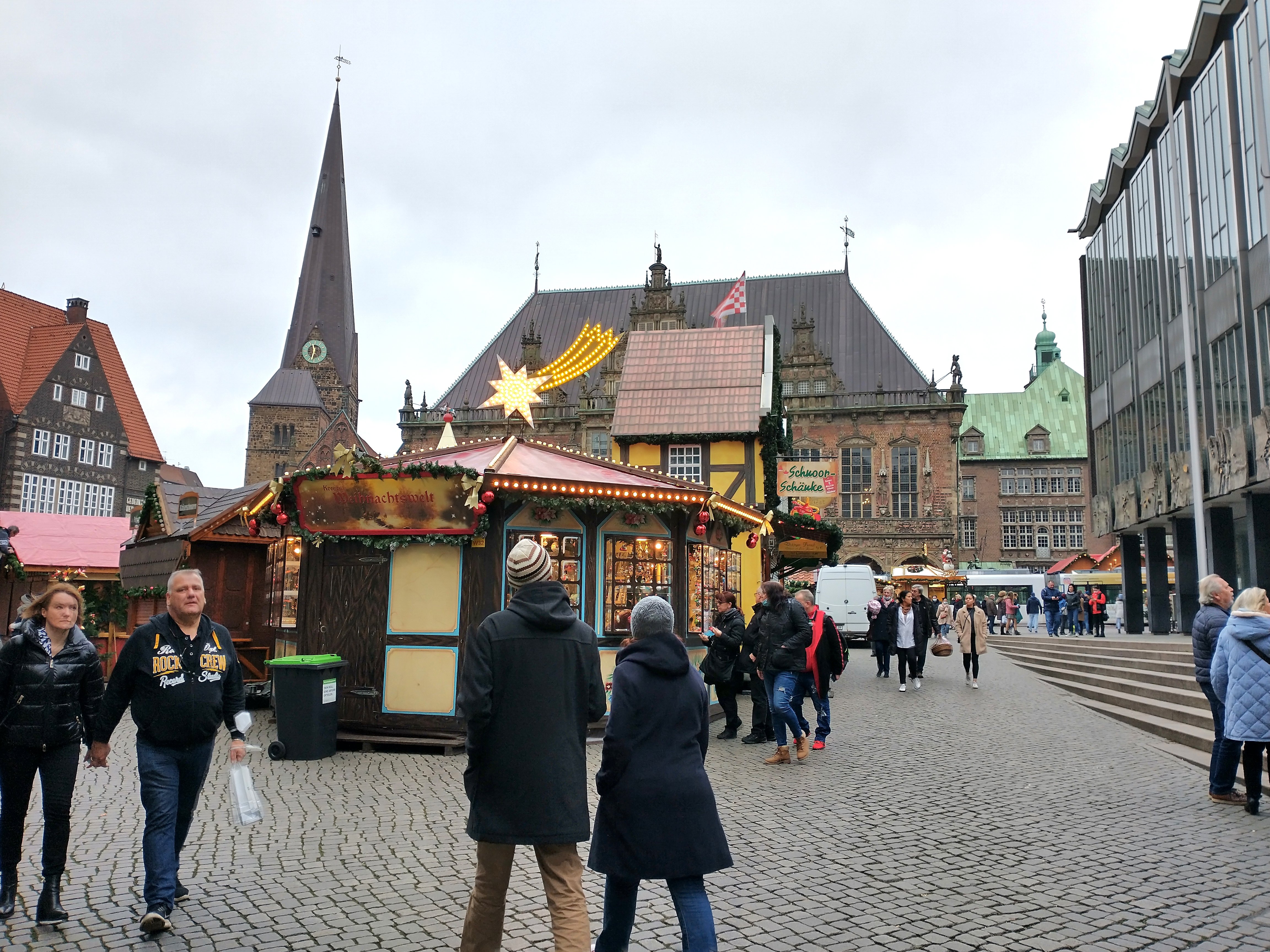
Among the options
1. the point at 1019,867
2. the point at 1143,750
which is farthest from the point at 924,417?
the point at 1019,867

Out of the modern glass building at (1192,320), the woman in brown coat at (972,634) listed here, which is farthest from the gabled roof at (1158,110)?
the woman in brown coat at (972,634)

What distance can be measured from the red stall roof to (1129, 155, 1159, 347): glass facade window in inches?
1069

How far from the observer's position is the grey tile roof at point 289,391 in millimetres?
74312

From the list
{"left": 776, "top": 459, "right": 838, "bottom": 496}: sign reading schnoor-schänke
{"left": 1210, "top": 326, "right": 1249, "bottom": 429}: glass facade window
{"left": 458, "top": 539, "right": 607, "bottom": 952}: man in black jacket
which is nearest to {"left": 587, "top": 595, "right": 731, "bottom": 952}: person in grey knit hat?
{"left": 458, "top": 539, "right": 607, "bottom": 952}: man in black jacket

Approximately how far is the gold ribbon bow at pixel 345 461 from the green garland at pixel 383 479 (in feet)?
0.14

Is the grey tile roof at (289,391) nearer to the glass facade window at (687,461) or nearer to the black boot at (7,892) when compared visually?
the glass facade window at (687,461)

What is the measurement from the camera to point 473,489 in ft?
35.1

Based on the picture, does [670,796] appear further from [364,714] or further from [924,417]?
[924,417]

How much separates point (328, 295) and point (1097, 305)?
60831mm

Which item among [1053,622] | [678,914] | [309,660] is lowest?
[678,914]

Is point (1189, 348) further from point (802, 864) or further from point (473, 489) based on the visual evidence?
point (802, 864)

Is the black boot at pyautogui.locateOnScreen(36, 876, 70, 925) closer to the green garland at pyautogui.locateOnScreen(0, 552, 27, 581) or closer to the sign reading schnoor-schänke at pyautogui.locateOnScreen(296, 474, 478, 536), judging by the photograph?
the sign reading schnoor-schänke at pyautogui.locateOnScreen(296, 474, 478, 536)

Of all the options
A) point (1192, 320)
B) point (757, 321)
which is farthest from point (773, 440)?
point (757, 321)

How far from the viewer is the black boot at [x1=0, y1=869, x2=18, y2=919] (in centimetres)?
483
